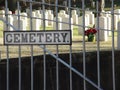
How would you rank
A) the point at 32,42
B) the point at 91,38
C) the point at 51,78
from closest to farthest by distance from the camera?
the point at 32,42
the point at 51,78
the point at 91,38

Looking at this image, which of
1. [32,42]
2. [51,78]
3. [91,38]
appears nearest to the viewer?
[32,42]

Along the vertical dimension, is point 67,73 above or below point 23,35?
below

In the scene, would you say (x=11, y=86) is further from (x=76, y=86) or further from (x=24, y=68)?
(x=76, y=86)

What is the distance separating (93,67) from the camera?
18.2ft

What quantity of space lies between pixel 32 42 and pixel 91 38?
6.77 meters

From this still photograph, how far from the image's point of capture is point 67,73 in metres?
5.50

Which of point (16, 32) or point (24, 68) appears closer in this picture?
point (16, 32)

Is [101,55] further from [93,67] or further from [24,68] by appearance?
[24,68]

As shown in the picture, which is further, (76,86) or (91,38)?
(91,38)

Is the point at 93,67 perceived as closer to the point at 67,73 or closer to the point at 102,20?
the point at 67,73

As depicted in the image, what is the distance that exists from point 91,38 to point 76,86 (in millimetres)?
A: 5871

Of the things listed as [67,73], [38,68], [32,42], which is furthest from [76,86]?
[32,42]

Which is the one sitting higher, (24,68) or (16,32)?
(16,32)

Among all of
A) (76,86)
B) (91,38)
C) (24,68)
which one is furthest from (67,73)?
(91,38)
